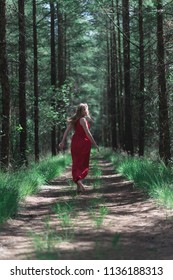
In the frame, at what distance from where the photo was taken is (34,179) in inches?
456

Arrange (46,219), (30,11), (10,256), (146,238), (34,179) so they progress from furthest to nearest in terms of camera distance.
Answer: (30,11)
(34,179)
(46,219)
(146,238)
(10,256)

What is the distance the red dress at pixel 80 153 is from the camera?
1094 centimetres

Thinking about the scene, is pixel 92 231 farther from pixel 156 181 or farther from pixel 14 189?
pixel 156 181

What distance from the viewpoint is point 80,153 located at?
1105 centimetres

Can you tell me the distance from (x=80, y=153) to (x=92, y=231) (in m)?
4.66

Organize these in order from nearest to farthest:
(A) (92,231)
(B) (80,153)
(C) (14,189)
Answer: (A) (92,231)
(C) (14,189)
(B) (80,153)

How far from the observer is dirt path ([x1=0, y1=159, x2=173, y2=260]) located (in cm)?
539

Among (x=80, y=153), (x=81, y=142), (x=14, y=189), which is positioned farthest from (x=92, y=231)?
(x=81, y=142)

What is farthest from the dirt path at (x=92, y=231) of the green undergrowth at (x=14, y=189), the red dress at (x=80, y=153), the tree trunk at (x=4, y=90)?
the tree trunk at (x=4, y=90)

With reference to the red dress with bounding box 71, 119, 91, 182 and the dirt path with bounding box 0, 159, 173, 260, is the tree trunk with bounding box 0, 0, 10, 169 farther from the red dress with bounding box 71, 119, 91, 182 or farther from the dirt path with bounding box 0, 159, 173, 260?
the dirt path with bounding box 0, 159, 173, 260

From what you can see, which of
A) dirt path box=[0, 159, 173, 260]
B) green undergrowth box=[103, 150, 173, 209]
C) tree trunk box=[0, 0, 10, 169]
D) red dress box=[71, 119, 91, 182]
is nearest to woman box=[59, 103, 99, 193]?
red dress box=[71, 119, 91, 182]
